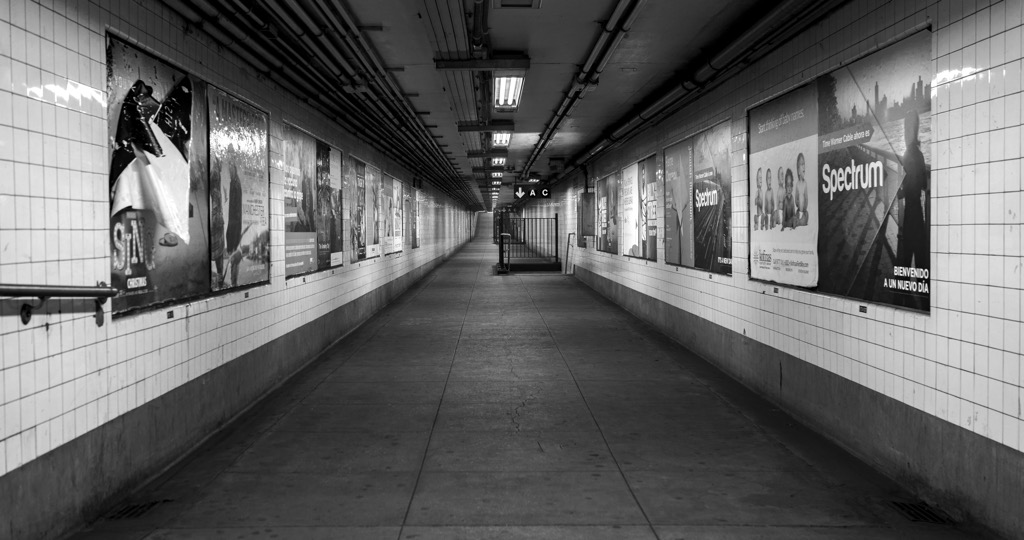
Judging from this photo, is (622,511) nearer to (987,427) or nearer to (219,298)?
(987,427)

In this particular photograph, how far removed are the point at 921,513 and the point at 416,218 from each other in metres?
17.0

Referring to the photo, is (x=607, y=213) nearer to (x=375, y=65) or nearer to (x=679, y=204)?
(x=679, y=204)

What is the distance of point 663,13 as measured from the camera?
20.3 ft

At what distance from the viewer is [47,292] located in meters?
3.27

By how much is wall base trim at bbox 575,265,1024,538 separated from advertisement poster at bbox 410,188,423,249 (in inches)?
503

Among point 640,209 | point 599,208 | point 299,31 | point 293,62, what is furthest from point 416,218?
point 299,31

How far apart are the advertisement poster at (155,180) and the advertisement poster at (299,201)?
86.2 inches

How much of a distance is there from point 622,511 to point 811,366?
2658mm

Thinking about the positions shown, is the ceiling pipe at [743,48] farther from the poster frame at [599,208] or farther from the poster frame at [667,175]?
the poster frame at [599,208]

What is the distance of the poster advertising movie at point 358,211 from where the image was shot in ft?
36.6

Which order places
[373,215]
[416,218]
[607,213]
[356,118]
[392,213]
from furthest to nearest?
[416,218] → [607,213] → [392,213] → [373,215] → [356,118]

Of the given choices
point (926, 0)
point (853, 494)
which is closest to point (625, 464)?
point (853, 494)

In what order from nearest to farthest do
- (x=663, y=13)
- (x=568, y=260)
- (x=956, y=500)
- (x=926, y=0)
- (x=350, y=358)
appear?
(x=956, y=500), (x=926, y=0), (x=663, y=13), (x=350, y=358), (x=568, y=260)

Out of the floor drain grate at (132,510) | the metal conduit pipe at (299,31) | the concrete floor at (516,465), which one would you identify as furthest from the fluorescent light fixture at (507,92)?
the floor drain grate at (132,510)
